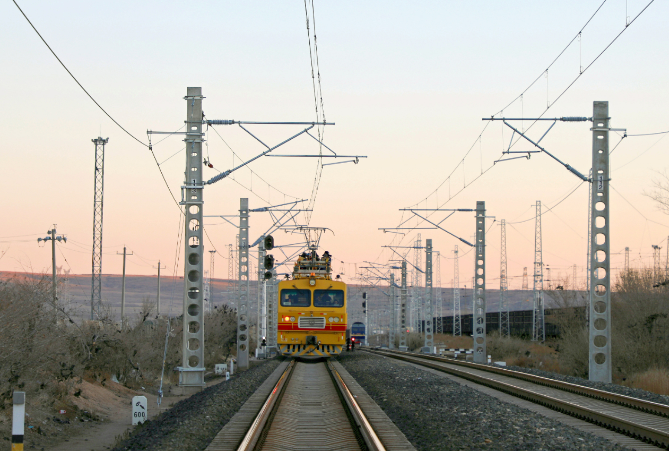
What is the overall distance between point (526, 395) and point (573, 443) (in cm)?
755

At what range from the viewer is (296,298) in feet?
105

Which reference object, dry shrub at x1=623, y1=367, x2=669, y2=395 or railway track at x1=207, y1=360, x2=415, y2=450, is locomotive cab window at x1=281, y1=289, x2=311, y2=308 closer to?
railway track at x1=207, y1=360, x2=415, y2=450

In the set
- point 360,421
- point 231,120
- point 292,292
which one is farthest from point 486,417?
point 292,292

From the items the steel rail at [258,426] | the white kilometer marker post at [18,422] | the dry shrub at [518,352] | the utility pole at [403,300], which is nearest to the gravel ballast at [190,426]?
the steel rail at [258,426]

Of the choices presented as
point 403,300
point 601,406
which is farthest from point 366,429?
point 403,300

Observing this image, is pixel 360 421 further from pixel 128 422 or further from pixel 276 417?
pixel 128 422

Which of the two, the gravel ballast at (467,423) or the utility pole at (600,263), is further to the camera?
the utility pole at (600,263)

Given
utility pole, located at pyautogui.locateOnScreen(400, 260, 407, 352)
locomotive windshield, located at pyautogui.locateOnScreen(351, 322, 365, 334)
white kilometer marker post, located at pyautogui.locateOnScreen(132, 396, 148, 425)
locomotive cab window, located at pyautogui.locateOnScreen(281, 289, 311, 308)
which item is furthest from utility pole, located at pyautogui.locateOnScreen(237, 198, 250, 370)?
locomotive windshield, located at pyautogui.locateOnScreen(351, 322, 365, 334)

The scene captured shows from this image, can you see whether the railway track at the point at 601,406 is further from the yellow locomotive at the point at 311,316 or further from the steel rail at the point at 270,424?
the yellow locomotive at the point at 311,316

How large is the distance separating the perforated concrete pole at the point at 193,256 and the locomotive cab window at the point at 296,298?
11.8 m

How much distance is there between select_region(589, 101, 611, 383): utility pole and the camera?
21.2 metres

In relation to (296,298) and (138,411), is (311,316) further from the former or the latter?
(138,411)

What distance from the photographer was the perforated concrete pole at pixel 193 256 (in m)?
19.7

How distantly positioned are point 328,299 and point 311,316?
1.20m
